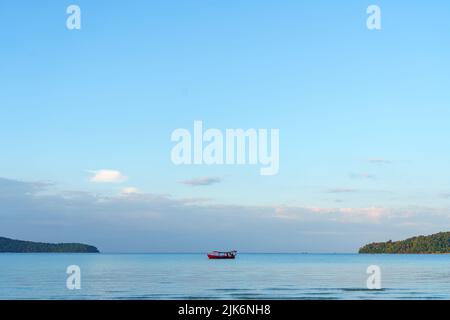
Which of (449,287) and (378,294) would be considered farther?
(449,287)
